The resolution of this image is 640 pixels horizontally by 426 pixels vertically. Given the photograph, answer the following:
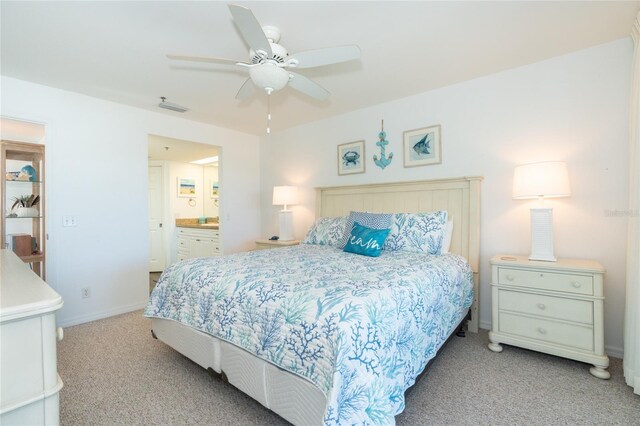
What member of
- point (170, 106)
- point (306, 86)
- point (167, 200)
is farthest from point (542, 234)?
point (167, 200)

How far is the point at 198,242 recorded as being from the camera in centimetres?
546

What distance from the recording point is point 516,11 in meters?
1.93

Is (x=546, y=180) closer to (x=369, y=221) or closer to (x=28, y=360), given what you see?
(x=369, y=221)

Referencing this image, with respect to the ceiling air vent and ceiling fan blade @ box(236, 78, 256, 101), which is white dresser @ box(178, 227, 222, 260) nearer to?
the ceiling air vent

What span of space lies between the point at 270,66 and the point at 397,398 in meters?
1.97

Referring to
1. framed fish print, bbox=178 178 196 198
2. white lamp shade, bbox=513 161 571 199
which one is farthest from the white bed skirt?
framed fish print, bbox=178 178 196 198

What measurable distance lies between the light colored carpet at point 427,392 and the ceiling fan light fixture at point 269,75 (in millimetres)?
2008

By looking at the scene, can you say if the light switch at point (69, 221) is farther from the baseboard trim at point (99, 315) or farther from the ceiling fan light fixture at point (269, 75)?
the ceiling fan light fixture at point (269, 75)

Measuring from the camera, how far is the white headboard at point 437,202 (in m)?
2.86

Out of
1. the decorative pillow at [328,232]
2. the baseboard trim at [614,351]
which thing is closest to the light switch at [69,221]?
the decorative pillow at [328,232]

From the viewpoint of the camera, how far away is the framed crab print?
3.76m

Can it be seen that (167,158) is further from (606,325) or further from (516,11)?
(606,325)

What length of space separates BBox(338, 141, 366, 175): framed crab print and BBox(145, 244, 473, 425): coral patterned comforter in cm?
163

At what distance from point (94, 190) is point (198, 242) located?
7.77ft
